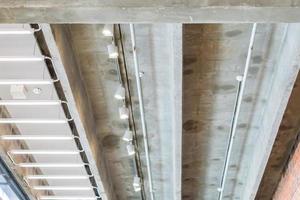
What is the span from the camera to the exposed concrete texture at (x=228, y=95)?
5742 millimetres

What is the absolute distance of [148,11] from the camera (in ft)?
13.6

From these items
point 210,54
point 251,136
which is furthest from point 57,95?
point 251,136

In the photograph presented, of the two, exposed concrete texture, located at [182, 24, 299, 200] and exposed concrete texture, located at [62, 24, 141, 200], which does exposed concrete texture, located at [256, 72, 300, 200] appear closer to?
exposed concrete texture, located at [182, 24, 299, 200]

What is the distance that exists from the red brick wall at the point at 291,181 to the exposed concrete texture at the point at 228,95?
0.56 metres

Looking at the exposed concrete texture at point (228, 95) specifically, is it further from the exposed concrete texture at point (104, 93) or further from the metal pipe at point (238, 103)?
the exposed concrete texture at point (104, 93)

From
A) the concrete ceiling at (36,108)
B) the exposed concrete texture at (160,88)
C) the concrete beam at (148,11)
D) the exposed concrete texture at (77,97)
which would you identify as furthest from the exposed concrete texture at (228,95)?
the concrete ceiling at (36,108)

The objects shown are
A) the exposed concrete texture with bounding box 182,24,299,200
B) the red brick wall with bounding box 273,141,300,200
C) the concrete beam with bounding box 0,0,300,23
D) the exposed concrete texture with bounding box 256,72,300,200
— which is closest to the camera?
the concrete beam with bounding box 0,0,300,23

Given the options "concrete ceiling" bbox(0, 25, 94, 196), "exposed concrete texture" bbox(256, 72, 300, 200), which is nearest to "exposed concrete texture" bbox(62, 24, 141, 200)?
"concrete ceiling" bbox(0, 25, 94, 196)

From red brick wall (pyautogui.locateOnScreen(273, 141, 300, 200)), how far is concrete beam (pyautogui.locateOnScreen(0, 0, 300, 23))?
3.78m

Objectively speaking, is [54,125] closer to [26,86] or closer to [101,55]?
[26,86]

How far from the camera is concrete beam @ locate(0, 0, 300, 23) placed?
4113 millimetres

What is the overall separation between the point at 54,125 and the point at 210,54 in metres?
2.80

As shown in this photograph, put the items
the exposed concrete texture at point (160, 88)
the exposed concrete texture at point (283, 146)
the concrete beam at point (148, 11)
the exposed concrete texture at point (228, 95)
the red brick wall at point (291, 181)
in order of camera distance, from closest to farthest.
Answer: the concrete beam at point (148, 11) < the exposed concrete texture at point (160, 88) < the exposed concrete texture at point (228, 95) < the exposed concrete texture at point (283, 146) < the red brick wall at point (291, 181)

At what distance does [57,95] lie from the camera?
21.2 feet
